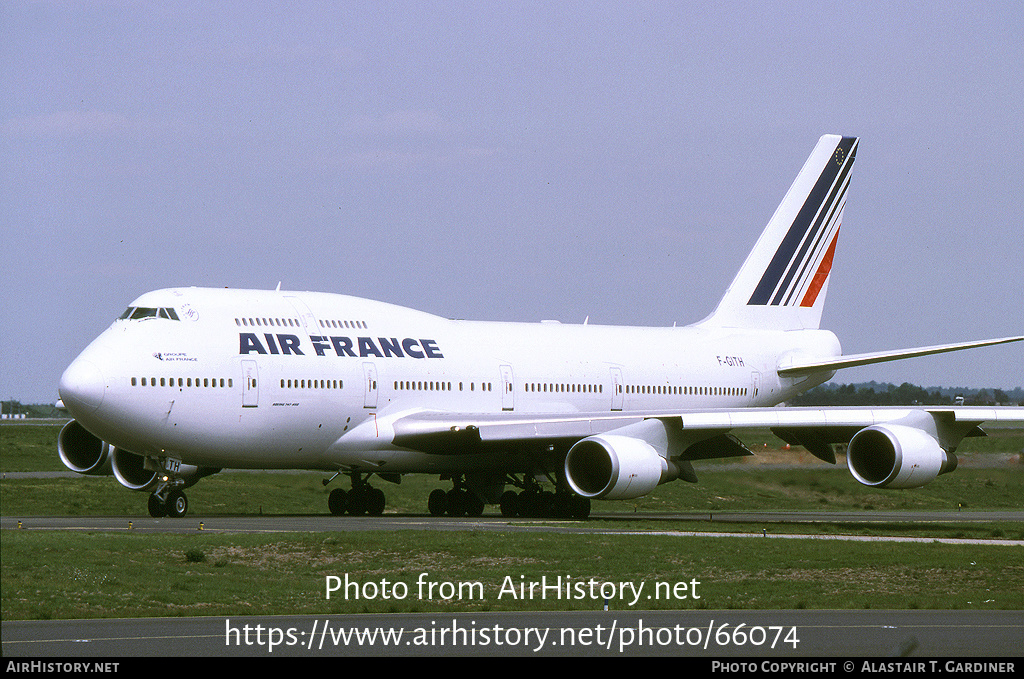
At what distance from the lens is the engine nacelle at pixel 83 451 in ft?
117

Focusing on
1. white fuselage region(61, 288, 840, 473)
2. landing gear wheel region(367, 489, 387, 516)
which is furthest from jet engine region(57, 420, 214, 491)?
landing gear wheel region(367, 489, 387, 516)

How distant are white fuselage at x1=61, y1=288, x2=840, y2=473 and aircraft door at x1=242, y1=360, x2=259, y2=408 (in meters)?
0.02

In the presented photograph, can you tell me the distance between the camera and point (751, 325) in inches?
1839

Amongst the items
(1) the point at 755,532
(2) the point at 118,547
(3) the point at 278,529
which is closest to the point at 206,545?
(2) the point at 118,547

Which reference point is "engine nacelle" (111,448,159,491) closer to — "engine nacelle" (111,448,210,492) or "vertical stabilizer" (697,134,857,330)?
"engine nacelle" (111,448,210,492)

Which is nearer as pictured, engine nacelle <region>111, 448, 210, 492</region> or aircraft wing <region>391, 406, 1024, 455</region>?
aircraft wing <region>391, 406, 1024, 455</region>

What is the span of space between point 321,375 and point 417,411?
2.94 m

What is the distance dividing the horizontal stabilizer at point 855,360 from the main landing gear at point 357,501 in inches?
577

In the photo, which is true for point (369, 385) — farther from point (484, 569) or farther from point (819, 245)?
point (819, 245)

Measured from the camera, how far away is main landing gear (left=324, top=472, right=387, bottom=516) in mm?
36688

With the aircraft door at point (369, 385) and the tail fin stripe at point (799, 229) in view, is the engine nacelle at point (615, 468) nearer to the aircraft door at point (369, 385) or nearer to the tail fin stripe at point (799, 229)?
the aircraft door at point (369, 385)

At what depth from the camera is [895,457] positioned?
3164 centimetres

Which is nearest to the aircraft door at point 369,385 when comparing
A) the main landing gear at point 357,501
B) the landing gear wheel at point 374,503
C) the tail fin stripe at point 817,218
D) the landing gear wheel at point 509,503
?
the main landing gear at point 357,501
